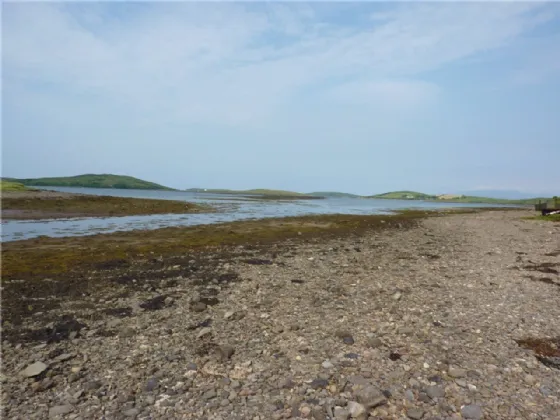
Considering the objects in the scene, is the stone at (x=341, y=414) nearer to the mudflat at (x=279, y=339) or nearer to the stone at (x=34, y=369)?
the mudflat at (x=279, y=339)

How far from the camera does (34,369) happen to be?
7.91 metres

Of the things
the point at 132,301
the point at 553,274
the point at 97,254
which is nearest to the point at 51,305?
the point at 132,301

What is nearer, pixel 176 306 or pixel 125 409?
pixel 125 409

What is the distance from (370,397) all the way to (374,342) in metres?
2.66

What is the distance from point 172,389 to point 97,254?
55.8ft

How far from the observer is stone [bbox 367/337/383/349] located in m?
9.14

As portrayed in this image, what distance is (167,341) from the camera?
31.5 ft

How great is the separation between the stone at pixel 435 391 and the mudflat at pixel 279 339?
A: 41 mm

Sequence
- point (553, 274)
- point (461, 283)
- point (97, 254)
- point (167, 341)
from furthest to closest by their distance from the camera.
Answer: point (97, 254) → point (553, 274) → point (461, 283) → point (167, 341)

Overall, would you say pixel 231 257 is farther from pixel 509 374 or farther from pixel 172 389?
pixel 509 374

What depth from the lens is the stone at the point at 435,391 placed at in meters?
6.85

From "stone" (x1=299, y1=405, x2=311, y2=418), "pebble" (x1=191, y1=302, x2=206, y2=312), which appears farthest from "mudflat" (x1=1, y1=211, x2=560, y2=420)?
"pebble" (x1=191, y1=302, x2=206, y2=312)

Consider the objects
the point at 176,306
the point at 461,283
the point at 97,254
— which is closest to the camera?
the point at 176,306

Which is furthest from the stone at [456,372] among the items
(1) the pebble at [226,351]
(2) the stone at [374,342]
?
(1) the pebble at [226,351]
